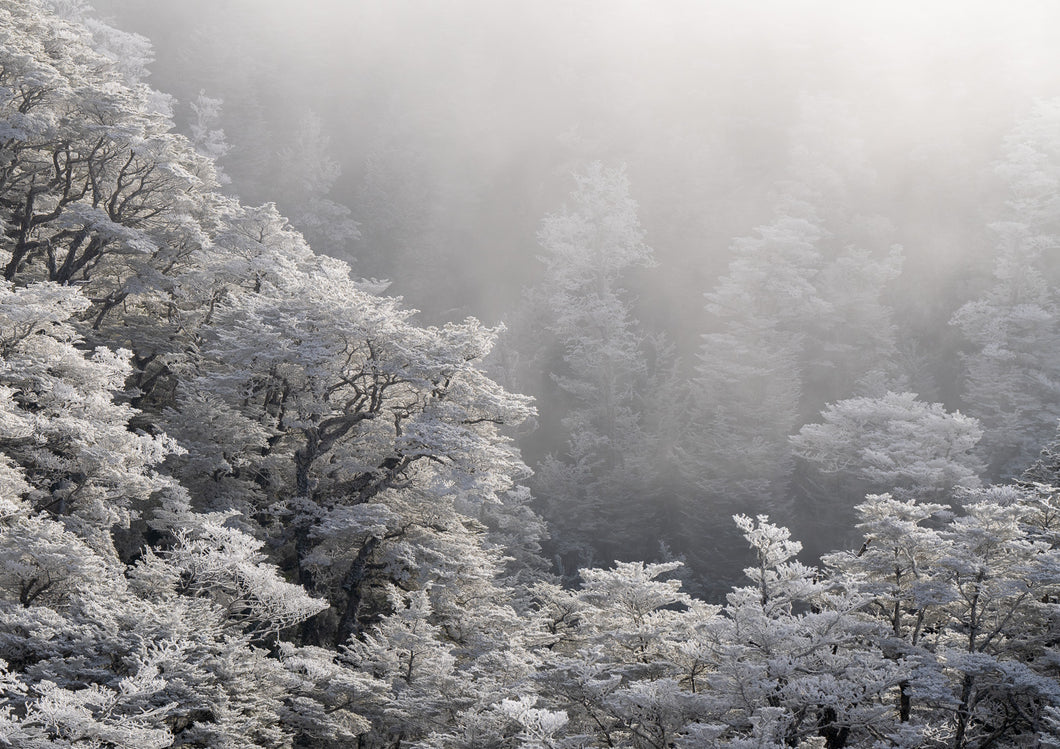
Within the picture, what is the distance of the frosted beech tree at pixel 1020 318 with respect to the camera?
26.8 metres

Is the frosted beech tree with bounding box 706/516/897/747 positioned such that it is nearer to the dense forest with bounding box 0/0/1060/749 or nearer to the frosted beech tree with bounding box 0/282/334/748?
the dense forest with bounding box 0/0/1060/749

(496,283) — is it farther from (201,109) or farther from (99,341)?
(99,341)

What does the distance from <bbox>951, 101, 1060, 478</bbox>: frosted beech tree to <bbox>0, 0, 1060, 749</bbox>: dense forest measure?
0.17m

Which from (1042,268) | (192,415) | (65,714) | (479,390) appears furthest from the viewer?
(1042,268)

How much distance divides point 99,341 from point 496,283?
25.4 m

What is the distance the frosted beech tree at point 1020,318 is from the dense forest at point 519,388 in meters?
0.17

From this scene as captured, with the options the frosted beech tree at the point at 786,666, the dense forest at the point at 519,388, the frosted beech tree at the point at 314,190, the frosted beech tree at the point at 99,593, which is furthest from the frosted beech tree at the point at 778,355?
the frosted beech tree at the point at 99,593

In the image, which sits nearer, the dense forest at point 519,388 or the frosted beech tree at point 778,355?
the dense forest at point 519,388

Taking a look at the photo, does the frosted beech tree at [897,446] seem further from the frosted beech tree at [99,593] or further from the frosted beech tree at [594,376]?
the frosted beech tree at [99,593]

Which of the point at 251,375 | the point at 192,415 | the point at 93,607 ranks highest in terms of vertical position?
the point at 251,375

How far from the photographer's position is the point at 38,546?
8008mm

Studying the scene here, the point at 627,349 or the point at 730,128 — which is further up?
the point at 730,128

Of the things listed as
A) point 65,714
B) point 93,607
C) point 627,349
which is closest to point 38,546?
point 93,607

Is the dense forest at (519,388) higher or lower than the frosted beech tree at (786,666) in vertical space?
higher
